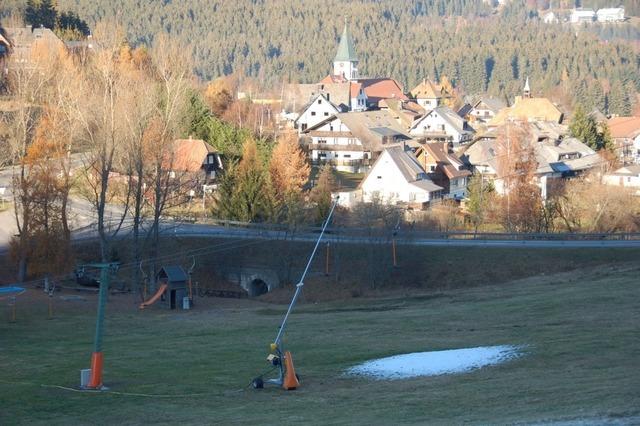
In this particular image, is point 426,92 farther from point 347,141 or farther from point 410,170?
point 410,170

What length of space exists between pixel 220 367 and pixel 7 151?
1254 inches

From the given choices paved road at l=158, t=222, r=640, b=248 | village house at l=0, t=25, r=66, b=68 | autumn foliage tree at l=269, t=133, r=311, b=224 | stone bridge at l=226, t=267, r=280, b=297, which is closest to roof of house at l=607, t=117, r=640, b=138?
autumn foliage tree at l=269, t=133, r=311, b=224

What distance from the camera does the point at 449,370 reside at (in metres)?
17.8

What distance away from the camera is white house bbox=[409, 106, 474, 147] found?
95.0 m

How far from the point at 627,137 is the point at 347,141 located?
37.7 metres

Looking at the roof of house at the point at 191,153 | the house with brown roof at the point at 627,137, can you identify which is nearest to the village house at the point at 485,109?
the house with brown roof at the point at 627,137

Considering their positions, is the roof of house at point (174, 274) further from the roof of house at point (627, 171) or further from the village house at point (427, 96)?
the village house at point (427, 96)

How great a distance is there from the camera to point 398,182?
61.6m

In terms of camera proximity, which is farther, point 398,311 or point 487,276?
point 487,276

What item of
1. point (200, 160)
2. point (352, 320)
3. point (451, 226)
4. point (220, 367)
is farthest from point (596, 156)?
point (220, 367)

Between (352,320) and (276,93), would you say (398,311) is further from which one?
(276,93)

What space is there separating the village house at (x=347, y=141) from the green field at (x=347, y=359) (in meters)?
47.2

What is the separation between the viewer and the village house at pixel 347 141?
79.5m

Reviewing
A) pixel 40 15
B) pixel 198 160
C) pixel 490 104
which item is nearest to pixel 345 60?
pixel 490 104
